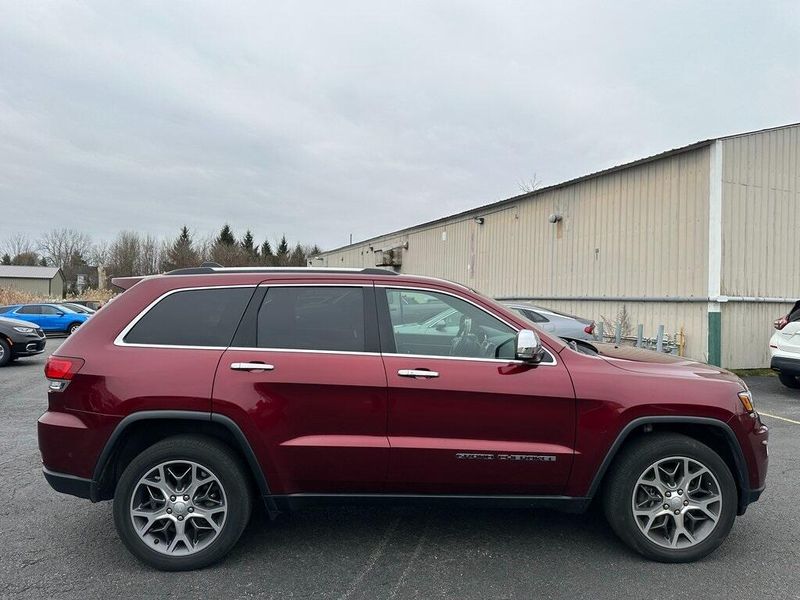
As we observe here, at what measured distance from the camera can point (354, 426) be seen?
3.21 metres

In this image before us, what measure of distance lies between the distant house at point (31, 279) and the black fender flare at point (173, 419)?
229ft

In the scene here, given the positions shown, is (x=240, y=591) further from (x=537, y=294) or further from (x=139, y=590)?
(x=537, y=294)

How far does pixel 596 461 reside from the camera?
3.27 meters

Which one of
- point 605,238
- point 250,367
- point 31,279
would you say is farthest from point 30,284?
point 250,367

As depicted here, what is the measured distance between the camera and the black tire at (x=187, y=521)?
125 inches

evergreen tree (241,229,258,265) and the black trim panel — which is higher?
evergreen tree (241,229,258,265)

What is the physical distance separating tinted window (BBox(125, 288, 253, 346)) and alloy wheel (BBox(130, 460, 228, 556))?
73cm

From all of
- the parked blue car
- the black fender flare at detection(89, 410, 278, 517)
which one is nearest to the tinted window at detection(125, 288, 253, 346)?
the black fender flare at detection(89, 410, 278, 517)

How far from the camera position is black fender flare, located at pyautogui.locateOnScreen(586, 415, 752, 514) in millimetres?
3264

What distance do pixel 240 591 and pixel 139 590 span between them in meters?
0.56

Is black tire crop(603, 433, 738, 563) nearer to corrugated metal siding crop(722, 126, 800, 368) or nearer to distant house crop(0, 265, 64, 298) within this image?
corrugated metal siding crop(722, 126, 800, 368)

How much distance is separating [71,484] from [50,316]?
22.3 meters

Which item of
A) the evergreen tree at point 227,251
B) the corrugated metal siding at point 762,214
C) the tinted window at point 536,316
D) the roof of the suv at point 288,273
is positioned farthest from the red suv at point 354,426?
the evergreen tree at point 227,251

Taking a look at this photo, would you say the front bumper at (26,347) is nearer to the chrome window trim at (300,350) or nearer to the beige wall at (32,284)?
the chrome window trim at (300,350)
